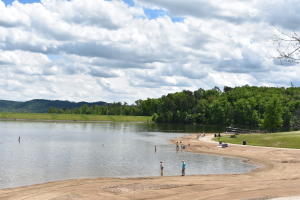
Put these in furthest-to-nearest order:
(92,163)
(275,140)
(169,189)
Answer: (275,140)
(92,163)
(169,189)

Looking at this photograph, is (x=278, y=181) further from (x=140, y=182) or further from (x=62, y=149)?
(x=62, y=149)

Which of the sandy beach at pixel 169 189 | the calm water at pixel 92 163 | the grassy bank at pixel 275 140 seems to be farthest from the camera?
the grassy bank at pixel 275 140

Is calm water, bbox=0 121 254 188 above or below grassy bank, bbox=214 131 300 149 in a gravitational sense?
below

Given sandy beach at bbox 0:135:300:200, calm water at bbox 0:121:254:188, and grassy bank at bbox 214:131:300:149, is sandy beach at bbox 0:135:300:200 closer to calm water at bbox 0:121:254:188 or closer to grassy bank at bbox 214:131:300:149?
calm water at bbox 0:121:254:188

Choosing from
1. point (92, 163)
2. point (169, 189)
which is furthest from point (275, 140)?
point (169, 189)

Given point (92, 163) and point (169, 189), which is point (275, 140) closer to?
point (92, 163)

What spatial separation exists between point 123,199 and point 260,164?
33.8 metres

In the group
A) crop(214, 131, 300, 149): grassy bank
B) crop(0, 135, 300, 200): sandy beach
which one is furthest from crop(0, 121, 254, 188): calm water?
crop(214, 131, 300, 149): grassy bank

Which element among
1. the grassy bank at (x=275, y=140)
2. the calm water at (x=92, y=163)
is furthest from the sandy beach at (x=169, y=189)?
the grassy bank at (x=275, y=140)

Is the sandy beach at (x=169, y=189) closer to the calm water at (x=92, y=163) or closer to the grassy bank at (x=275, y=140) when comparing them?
the calm water at (x=92, y=163)

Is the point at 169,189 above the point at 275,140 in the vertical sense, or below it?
below

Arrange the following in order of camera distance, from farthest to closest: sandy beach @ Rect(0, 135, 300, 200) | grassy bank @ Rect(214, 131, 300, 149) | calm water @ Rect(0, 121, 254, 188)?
grassy bank @ Rect(214, 131, 300, 149) → calm water @ Rect(0, 121, 254, 188) → sandy beach @ Rect(0, 135, 300, 200)

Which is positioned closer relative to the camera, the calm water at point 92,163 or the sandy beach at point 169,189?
the sandy beach at point 169,189

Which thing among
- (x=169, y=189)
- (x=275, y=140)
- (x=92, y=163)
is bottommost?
(x=92, y=163)
